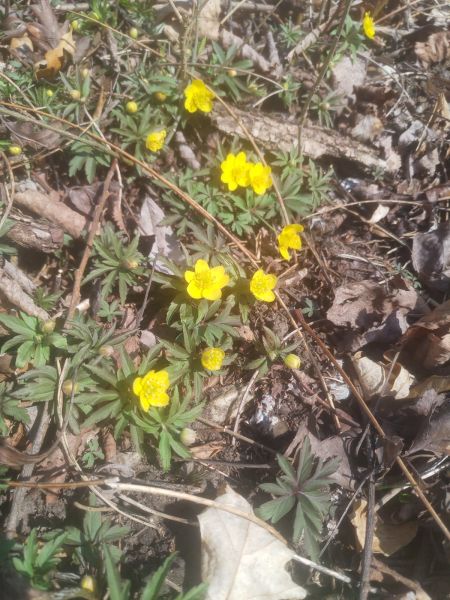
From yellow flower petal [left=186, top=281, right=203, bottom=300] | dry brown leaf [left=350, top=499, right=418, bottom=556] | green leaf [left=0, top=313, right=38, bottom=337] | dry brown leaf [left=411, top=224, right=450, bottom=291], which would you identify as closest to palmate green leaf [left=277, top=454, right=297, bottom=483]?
dry brown leaf [left=350, top=499, right=418, bottom=556]

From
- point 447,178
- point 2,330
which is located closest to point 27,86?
point 2,330

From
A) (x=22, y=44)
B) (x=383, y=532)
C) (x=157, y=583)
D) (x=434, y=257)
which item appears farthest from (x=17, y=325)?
(x=434, y=257)

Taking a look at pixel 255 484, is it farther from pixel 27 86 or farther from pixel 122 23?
pixel 122 23

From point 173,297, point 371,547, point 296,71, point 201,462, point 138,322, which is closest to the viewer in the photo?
point 371,547

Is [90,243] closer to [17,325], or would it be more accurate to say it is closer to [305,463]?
[17,325]

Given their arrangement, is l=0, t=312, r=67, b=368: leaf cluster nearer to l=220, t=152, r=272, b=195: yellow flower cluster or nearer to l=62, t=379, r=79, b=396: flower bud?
l=62, t=379, r=79, b=396: flower bud
